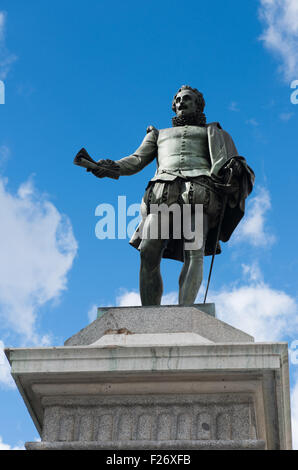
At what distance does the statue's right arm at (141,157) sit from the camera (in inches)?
377

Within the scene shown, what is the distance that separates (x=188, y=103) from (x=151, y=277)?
2.22m

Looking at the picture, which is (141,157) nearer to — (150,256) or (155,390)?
(150,256)

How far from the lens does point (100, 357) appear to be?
7.22 meters

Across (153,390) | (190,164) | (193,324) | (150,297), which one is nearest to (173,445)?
(153,390)

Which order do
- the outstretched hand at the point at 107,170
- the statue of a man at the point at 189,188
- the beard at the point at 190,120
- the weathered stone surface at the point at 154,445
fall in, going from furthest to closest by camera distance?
the beard at the point at 190,120, the outstretched hand at the point at 107,170, the statue of a man at the point at 189,188, the weathered stone surface at the point at 154,445

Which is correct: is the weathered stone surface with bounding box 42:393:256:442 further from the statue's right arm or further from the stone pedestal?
the statue's right arm

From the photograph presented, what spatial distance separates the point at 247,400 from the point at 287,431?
31.4 inches

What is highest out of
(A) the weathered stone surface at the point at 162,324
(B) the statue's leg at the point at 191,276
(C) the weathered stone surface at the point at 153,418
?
(B) the statue's leg at the point at 191,276

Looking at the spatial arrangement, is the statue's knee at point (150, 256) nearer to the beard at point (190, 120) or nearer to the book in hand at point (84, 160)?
the book in hand at point (84, 160)

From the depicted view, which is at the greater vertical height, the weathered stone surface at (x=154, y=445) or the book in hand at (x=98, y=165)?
the book in hand at (x=98, y=165)

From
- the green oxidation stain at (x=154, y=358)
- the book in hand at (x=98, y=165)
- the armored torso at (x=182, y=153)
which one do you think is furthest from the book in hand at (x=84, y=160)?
the green oxidation stain at (x=154, y=358)

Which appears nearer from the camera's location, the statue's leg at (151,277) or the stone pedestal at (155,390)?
the stone pedestal at (155,390)

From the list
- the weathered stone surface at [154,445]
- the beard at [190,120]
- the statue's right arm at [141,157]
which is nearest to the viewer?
the weathered stone surface at [154,445]

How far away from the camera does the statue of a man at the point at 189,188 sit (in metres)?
8.83
